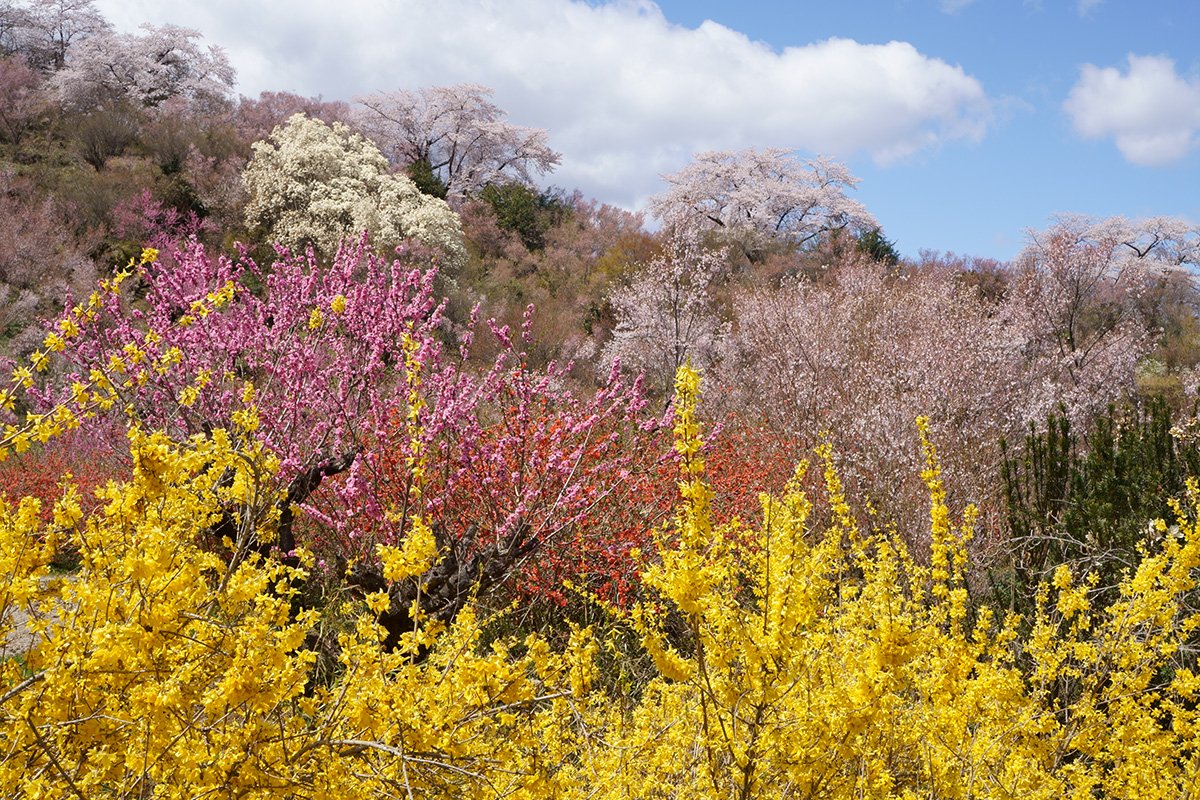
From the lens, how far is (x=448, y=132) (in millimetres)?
28875

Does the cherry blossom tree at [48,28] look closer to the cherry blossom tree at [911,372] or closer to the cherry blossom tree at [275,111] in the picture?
the cherry blossom tree at [275,111]

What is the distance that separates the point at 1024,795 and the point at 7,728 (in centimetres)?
296

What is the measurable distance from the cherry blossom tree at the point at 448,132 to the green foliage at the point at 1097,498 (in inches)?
976

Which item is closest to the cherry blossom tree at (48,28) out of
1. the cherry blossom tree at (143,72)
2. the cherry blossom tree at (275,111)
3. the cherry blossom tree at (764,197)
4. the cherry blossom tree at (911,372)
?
the cherry blossom tree at (143,72)

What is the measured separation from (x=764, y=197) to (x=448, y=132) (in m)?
11.6

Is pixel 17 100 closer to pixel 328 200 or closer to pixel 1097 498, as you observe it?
pixel 328 200

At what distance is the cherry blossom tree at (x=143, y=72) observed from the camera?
846 inches

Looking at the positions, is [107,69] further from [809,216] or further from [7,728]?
[7,728]

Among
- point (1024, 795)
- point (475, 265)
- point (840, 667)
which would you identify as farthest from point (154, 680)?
point (475, 265)

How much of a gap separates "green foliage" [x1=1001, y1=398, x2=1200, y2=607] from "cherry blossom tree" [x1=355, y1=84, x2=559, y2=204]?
24.8m

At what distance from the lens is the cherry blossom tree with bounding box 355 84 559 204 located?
28.6 meters

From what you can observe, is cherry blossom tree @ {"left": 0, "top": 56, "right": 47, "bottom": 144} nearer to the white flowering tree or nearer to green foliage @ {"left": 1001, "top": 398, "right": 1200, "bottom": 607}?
the white flowering tree

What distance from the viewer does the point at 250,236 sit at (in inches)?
664

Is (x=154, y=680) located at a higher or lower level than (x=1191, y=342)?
lower
